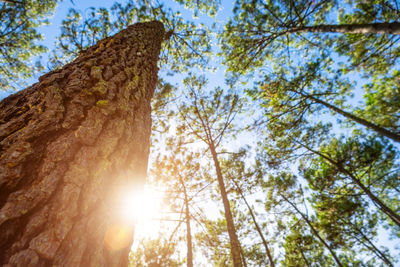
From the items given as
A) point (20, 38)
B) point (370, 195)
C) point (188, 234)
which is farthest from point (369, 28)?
point (20, 38)

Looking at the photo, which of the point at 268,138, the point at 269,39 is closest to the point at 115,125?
the point at 269,39

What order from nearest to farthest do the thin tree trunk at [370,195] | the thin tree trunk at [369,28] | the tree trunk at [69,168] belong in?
the tree trunk at [69,168] → the thin tree trunk at [369,28] → the thin tree trunk at [370,195]

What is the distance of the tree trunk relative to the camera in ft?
1.79

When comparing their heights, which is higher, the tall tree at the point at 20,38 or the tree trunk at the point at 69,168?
the tall tree at the point at 20,38

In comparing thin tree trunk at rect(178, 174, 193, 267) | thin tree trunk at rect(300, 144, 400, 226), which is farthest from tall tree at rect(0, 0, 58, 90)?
thin tree trunk at rect(300, 144, 400, 226)

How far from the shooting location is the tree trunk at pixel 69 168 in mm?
547

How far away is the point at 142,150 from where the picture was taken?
127 centimetres

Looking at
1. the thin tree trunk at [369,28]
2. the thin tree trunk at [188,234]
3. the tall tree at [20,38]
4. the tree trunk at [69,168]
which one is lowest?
the tree trunk at [69,168]

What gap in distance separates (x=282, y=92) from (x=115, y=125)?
6522 millimetres

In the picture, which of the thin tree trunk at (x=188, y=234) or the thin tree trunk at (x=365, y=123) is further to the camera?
the thin tree trunk at (x=188, y=234)

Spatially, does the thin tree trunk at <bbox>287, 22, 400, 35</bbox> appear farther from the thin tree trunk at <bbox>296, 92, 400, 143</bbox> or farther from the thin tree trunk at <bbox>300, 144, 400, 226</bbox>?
the thin tree trunk at <bbox>300, 144, 400, 226</bbox>

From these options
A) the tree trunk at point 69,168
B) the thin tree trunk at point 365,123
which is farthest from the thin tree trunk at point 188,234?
the tree trunk at point 69,168

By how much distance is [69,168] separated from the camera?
72 cm

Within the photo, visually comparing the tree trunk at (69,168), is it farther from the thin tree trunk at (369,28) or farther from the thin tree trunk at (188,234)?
the thin tree trunk at (188,234)
